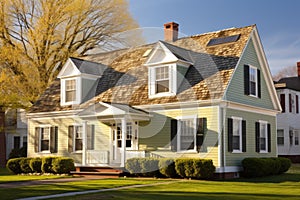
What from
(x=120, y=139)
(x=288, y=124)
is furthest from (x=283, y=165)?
(x=288, y=124)

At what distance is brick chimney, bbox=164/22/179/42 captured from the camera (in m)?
27.1

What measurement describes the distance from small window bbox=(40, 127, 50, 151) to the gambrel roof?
120 cm

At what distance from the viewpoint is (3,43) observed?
1275 inches

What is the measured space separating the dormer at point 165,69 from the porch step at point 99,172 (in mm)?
4155

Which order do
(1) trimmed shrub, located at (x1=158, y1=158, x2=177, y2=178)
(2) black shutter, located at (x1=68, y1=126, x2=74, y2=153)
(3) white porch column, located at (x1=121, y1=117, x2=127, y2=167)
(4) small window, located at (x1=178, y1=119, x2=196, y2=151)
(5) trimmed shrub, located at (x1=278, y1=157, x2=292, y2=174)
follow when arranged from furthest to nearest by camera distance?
(2) black shutter, located at (x1=68, y1=126, x2=74, y2=153) → (5) trimmed shrub, located at (x1=278, y1=157, x2=292, y2=174) → (3) white porch column, located at (x1=121, y1=117, x2=127, y2=167) → (4) small window, located at (x1=178, y1=119, x2=196, y2=151) → (1) trimmed shrub, located at (x1=158, y1=158, x2=177, y2=178)

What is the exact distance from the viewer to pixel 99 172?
2272cm

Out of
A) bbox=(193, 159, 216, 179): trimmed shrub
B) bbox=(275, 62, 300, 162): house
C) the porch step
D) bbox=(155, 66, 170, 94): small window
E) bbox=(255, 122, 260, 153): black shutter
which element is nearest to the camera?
bbox=(193, 159, 216, 179): trimmed shrub

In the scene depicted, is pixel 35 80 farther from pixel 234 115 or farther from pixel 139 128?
pixel 234 115

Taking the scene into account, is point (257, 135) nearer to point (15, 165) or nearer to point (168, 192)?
point (168, 192)

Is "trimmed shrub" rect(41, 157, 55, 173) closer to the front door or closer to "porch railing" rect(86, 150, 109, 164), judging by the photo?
"porch railing" rect(86, 150, 109, 164)

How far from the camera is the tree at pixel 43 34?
30.6 metres

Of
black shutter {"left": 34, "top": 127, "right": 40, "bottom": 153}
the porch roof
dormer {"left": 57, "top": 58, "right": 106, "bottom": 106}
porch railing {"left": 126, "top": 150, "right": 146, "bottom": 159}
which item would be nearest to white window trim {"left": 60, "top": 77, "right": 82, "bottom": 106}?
dormer {"left": 57, "top": 58, "right": 106, "bottom": 106}

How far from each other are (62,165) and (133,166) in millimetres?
4536

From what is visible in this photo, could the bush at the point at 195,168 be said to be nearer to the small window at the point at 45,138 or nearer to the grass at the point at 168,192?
the grass at the point at 168,192
